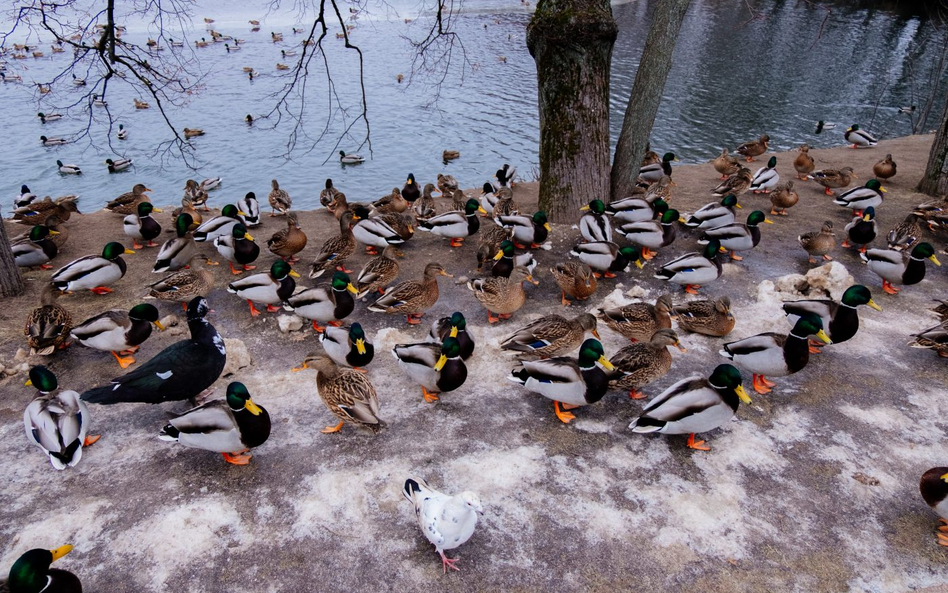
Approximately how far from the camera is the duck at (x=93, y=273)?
24.2ft

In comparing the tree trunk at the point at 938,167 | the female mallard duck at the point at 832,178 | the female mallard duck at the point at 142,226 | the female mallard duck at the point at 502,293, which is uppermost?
the tree trunk at the point at 938,167

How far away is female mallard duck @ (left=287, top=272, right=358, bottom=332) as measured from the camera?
22.0 ft

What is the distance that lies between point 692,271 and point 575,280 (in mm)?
1527

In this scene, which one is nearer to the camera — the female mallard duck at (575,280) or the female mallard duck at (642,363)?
the female mallard duck at (642,363)

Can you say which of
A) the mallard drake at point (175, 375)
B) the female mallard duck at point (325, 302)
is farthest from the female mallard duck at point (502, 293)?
the mallard drake at point (175, 375)

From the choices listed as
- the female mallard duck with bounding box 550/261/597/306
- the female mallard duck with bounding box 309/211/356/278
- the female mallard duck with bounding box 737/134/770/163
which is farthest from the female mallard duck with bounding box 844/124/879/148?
the female mallard duck with bounding box 309/211/356/278

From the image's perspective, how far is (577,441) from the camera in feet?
16.6

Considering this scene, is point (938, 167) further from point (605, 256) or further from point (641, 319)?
point (641, 319)

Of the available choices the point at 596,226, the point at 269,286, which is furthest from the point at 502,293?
the point at 269,286

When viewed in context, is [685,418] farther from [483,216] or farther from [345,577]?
[483,216]

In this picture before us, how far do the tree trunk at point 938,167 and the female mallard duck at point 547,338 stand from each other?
8.88m

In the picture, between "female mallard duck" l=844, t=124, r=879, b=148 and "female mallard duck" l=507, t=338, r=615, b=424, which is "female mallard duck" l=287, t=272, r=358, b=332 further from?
"female mallard duck" l=844, t=124, r=879, b=148

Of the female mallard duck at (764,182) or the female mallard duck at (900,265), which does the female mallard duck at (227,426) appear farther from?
the female mallard duck at (764,182)

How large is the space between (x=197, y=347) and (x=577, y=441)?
365 cm
